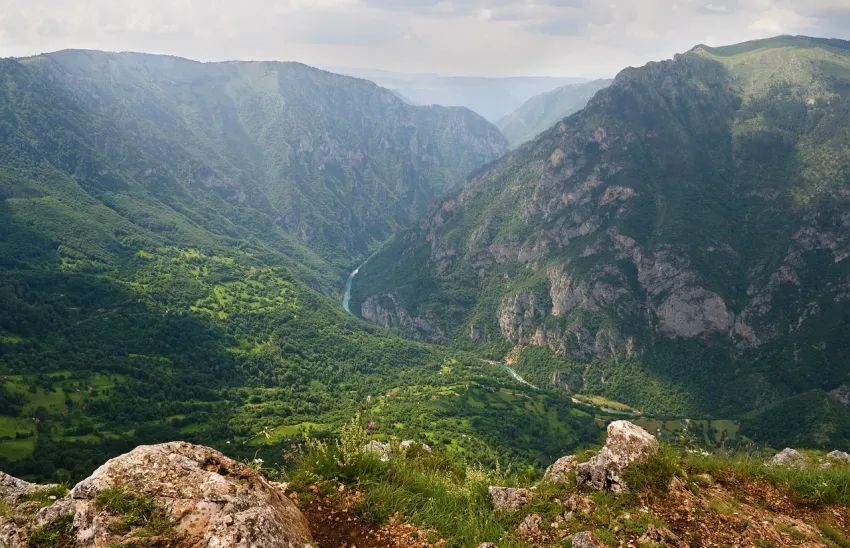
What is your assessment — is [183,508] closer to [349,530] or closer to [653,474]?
[349,530]

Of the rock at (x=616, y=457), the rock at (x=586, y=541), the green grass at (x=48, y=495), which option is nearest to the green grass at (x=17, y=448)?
the green grass at (x=48, y=495)

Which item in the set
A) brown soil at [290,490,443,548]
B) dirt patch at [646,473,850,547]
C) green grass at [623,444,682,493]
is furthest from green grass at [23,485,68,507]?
dirt patch at [646,473,850,547]

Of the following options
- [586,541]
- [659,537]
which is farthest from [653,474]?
[586,541]

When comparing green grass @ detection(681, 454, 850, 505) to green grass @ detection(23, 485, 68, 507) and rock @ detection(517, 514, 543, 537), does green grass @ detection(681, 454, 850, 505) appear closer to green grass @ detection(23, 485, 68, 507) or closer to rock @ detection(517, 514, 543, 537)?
rock @ detection(517, 514, 543, 537)

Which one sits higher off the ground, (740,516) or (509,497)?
(740,516)

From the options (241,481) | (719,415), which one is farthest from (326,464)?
(719,415)

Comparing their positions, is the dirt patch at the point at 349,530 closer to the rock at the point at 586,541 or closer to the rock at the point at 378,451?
the rock at the point at 378,451

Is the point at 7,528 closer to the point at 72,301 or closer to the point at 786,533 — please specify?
the point at 786,533
